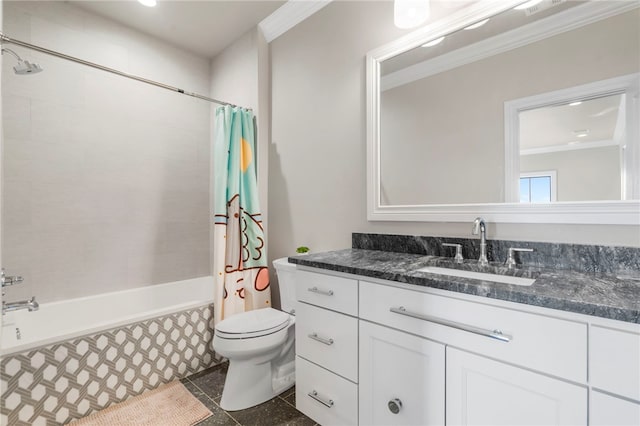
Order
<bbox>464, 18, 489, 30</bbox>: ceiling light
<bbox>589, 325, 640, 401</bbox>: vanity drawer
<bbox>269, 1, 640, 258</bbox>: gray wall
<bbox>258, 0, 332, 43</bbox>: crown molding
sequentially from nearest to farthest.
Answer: <bbox>589, 325, 640, 401</bbox>: vanity drawer, <bbox>464, 18, 489, 30</bbox>: ceiling light, <bbox>269, 1, 640, 258</bbox>: gray wall, <bbox>258, 0, 332, 43</bbox>: crown molding

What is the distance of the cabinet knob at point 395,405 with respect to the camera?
1137 millimetres

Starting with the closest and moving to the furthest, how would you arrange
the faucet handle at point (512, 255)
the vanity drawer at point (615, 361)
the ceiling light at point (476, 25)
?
the vanity drawer at point (615, 361) < the faucet handle at point (512, 255) < the ceiling light at point (476, 25)

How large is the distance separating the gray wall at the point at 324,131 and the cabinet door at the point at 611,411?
81cm

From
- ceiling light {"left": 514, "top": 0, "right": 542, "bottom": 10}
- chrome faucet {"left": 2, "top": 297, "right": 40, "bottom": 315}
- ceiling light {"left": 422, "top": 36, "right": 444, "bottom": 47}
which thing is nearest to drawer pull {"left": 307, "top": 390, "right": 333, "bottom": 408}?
chrome faucet {"left": 2, "top": 297, "right": 40, "bottom": 315}

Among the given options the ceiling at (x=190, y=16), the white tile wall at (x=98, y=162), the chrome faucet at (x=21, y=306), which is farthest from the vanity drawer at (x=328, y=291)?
the ceiling at (x=190, y=16)

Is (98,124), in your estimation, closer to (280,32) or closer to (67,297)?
(67,297)

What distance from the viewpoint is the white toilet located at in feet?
5.36

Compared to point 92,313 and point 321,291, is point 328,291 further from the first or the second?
point 92,313

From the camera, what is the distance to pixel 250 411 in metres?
1.66

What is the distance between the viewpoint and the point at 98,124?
2.37 metres

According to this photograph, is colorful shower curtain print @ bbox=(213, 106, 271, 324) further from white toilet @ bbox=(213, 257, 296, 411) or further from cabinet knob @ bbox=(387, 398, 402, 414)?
cabinet knob @ bbox=(387, 398, 402, 414)

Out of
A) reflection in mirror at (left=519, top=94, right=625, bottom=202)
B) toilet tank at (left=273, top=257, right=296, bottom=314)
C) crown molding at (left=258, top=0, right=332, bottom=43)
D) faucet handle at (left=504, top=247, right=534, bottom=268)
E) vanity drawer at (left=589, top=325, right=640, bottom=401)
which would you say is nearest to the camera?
vanity drawer at (left=589, top=325, right=640, bottom=401)

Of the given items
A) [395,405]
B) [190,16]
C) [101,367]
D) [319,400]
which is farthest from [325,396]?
[190,16]

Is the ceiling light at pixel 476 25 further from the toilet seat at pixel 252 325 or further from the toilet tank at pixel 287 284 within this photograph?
the toilet seat at pixel 252 325
